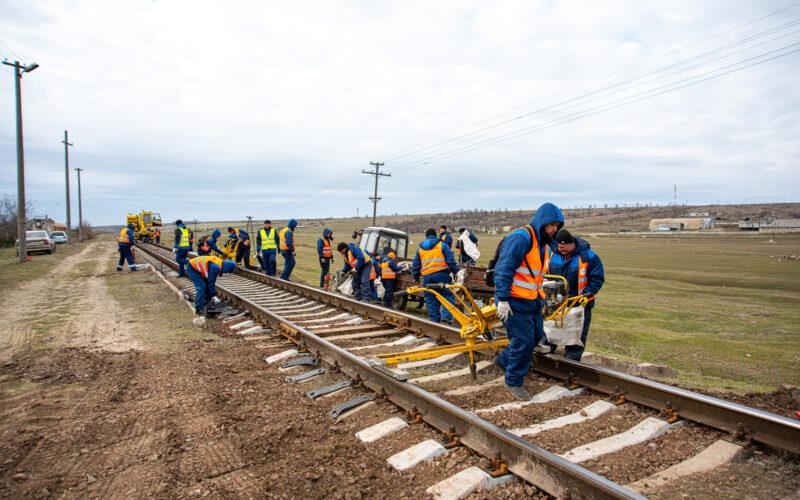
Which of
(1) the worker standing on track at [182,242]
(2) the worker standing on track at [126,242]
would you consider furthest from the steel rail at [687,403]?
(2) the worker standing on track at [126,242]

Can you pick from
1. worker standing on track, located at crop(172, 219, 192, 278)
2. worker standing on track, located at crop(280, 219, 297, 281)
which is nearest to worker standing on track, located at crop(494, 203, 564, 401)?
worker standing on track, located at crop(280, 219, 297, 281)

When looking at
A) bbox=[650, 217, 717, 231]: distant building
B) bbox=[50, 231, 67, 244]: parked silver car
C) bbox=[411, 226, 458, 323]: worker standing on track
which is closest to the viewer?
bbox=[411, 226, 458, 323]: worker standing on track

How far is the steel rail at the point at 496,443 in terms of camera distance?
254 cm

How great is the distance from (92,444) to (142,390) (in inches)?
48.3

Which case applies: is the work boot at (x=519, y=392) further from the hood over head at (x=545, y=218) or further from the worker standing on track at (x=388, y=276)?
the worker standing on track at (x=388, y=276)

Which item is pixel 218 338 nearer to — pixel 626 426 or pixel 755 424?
pixel 626 426

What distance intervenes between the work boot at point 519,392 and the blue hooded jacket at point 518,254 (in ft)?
2.53

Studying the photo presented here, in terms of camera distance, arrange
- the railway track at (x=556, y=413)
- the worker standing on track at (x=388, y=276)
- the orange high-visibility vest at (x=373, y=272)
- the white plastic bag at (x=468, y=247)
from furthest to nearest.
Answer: the white plastic bag at (x=468, y=247) → the orange high-visibility vest at (x=373, y=272) → the worker standing on track at (x=388, y=276) → the railway track at (x=556, y=413)

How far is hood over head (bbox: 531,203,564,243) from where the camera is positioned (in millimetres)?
4211

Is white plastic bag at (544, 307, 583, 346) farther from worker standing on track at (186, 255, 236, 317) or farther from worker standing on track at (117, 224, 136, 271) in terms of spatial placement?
worker standing on track at (117, 224, 136, 271)

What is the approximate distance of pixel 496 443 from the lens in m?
3.08

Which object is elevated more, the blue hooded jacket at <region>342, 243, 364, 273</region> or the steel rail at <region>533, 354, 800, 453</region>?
the blue hooded jacket at <region>342, 243, 364, 273</region>

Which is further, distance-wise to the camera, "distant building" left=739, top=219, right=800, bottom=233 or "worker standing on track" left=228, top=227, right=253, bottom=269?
"distant building" left=739, top=219, right=800, bottom=233

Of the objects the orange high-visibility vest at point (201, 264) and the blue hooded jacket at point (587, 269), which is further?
the orange high-visibility vest at point (201, 264)
